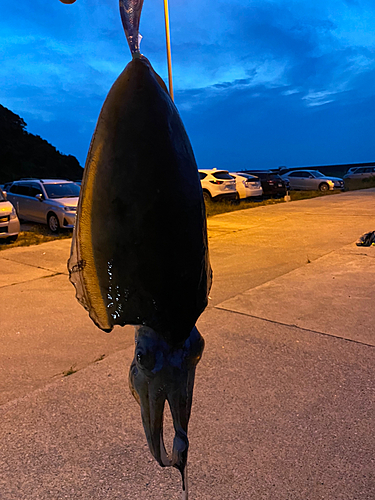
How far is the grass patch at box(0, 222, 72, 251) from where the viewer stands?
31.1 feet

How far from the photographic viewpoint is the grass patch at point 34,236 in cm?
946

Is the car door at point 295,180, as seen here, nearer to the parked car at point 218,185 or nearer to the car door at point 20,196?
the parked car at point 218,185

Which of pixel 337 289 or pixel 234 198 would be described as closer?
pixel 337 289

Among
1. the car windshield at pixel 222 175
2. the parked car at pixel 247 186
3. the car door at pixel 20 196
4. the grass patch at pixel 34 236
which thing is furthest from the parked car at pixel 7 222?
the parked car at pixel 247 186

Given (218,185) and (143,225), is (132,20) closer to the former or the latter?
(143,225)

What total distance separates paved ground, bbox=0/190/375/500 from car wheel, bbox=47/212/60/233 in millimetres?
5318

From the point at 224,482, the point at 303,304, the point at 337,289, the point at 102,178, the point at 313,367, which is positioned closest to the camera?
the point at 102,178

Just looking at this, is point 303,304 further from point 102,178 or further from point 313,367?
point 102,178

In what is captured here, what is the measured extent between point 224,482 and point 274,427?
1.87ft

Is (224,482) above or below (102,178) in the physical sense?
below

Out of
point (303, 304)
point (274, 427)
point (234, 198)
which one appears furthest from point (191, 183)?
point (234, 198)

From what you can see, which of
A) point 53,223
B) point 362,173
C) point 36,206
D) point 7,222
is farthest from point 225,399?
point 362,173

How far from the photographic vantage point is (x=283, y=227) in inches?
408

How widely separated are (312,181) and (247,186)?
714 cm
